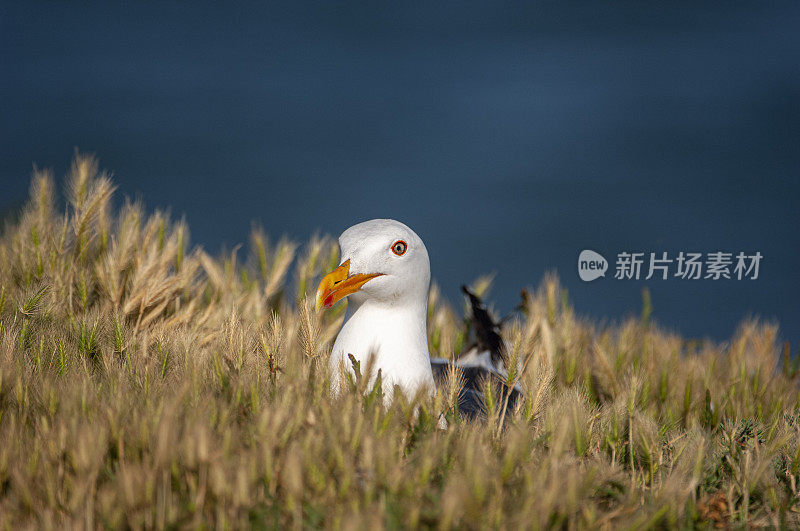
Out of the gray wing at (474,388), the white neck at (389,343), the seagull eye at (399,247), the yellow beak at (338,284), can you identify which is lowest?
the gray wing at (474,388)

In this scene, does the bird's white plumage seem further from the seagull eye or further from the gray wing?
the gray wing

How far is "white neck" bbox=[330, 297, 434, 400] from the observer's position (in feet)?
10.6

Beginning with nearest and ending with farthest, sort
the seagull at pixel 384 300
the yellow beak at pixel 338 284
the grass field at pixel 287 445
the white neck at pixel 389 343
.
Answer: the grass field at pixel 287 445 → the yellow beak at pixel 338 284 → the seagull at pixel 384 300 → the white neck at pixel 389 343

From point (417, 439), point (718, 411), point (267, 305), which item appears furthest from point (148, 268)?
point (718, 411)

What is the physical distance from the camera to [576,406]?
2.72m

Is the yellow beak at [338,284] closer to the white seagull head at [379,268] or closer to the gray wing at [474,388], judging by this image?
the white seagull head at [379,268]

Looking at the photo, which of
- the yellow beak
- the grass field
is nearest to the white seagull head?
the yellow beak

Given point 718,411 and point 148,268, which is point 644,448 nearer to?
point 718,411

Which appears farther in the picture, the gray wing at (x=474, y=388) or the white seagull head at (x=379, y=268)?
the gray wing at (x=474, y=388)

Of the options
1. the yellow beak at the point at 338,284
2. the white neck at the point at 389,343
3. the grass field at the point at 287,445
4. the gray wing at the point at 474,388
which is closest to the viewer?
the grass field at the point at 287,445

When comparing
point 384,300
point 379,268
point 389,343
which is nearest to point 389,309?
point 384,300

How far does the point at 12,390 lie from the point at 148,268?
183 cm

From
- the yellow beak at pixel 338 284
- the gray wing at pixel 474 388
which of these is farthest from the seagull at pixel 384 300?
the gray wing at pixel 474 388

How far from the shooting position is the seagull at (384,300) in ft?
10.0
